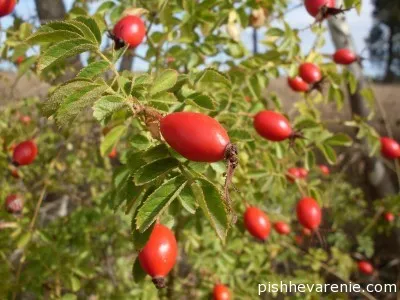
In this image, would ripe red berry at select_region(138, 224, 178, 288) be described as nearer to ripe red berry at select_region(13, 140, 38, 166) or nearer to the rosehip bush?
the rosehip bush

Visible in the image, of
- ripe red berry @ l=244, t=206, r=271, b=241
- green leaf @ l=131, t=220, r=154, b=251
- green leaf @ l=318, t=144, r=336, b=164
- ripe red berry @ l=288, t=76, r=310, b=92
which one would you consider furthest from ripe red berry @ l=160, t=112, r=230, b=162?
ripe red berry @ l=288, t=76, r=310, b=92

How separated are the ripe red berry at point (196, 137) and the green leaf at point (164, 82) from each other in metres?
0.21

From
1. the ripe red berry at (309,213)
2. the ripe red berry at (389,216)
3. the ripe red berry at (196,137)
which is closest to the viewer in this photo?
the ripe red berry at (196,137)

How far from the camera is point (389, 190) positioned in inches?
156

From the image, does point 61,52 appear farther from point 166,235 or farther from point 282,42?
point 282,42

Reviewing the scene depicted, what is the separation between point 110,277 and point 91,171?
2.81ft

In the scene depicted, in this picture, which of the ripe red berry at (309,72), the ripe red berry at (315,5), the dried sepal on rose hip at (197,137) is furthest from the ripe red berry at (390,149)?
the dried sepal on rose hip at (197,137)

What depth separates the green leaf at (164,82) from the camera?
0.99 metres

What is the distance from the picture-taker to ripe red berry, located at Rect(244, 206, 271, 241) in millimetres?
1599

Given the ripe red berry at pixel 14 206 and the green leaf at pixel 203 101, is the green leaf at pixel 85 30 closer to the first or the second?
the green leaf at pixel 203 101

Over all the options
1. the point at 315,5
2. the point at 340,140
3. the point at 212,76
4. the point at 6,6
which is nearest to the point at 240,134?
the point at 212,76

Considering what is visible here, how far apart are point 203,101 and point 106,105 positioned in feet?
0.86

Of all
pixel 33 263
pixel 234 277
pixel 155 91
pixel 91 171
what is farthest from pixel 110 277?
pixel 155 91

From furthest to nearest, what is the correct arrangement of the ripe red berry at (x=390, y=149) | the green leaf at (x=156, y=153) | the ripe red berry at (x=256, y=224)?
the ripe red berry at (x=390, y=149) < the ripe red berry at (x=256, y=224) < the green leaf at (x=156, y=153)
